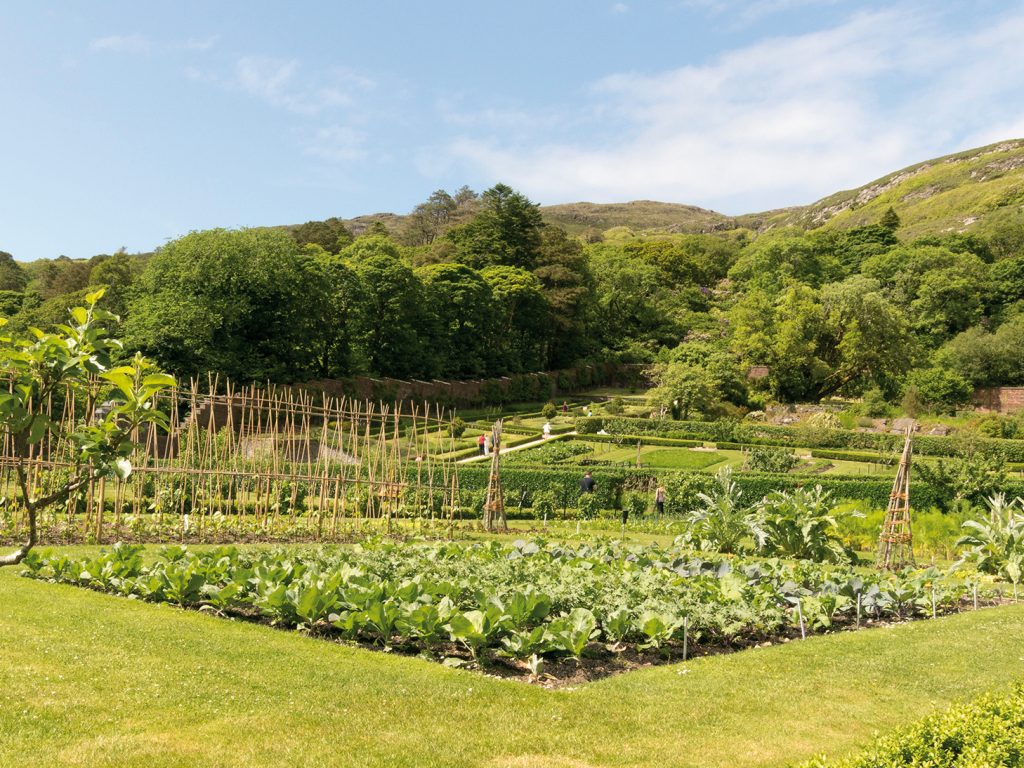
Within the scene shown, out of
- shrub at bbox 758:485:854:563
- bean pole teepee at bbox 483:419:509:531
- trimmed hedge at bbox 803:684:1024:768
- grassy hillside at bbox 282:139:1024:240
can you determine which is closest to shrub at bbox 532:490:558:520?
bean pole teepee at bbox 483:419:509:531

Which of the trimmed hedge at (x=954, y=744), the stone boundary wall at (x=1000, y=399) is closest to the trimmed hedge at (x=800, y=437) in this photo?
the stone boundary wall at (x=1000, y=399)

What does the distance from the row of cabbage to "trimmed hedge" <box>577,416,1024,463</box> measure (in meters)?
25.1

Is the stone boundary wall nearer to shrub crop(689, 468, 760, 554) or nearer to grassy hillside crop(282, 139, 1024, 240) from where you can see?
grassy hillside crop(282, 139, 1024, 240)

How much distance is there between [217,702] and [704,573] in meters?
6.25

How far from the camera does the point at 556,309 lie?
198 feet

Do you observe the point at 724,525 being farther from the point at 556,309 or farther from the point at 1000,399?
the point at 556,309

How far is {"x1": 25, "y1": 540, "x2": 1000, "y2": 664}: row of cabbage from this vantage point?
698cm

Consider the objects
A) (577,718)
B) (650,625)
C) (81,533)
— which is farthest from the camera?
(81,533)

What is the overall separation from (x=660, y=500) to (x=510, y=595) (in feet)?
45.3

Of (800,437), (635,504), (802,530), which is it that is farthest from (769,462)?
(802,530)

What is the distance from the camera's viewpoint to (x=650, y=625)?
23.9 ft

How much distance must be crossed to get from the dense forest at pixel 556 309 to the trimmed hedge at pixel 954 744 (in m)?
33.0

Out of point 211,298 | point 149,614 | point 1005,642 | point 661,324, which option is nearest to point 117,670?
point 149,614

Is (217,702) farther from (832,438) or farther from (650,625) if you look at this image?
(832,438)
